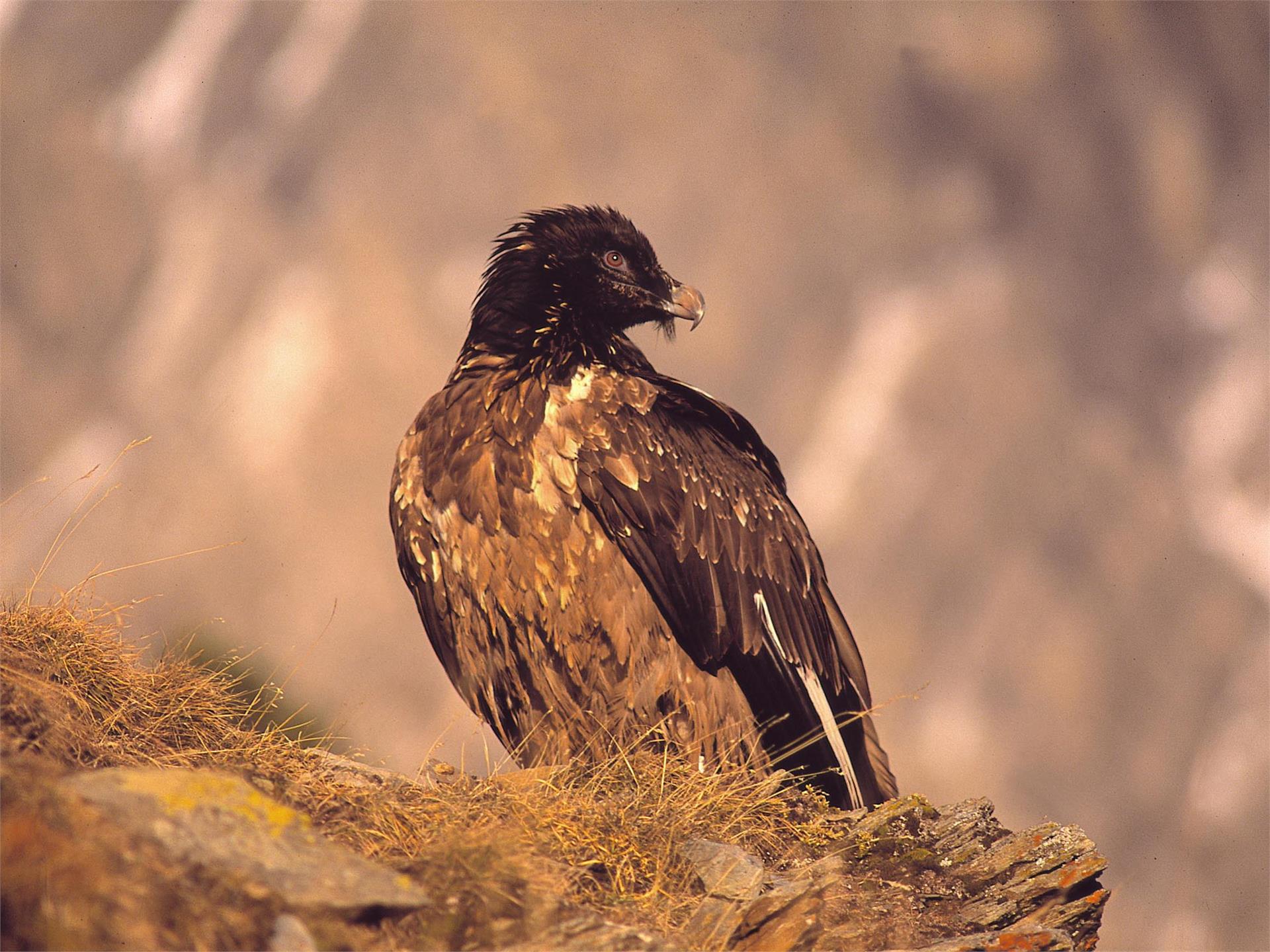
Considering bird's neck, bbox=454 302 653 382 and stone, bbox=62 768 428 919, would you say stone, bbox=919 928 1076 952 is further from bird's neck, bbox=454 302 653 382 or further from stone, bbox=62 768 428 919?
bird's neck, bbox=454 302 653 382

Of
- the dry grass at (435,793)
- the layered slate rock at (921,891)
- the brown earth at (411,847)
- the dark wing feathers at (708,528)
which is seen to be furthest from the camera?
the dark wing feathers at (708,528)

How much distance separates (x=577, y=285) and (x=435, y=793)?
3264 mm

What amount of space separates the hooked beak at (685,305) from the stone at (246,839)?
4.15 meters

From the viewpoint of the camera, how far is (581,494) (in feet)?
19.8

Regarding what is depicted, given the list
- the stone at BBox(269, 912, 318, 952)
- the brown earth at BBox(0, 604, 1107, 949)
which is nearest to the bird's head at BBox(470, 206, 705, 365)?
the brown earth at BBox(0, 604, 1107, 949)

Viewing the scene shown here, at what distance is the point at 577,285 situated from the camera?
6.80 meters

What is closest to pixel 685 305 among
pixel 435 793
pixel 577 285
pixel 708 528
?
pixel 577 285

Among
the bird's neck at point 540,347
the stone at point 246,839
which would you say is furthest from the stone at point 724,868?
the bird's neck at point 540,347

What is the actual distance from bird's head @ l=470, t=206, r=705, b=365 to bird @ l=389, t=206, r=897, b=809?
0.04 ft

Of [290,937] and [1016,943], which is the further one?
[1016,943]

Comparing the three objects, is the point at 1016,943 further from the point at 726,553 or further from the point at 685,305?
the point at 685,305

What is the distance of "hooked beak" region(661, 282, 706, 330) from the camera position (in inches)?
273

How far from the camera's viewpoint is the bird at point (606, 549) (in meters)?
6.01

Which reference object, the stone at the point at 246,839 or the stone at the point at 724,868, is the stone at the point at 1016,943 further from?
the stone at the point at 246,839
